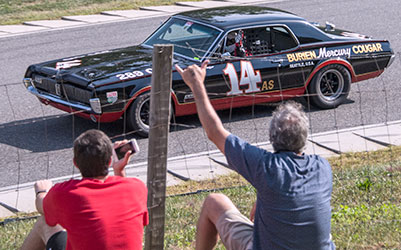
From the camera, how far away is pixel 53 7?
1848cm

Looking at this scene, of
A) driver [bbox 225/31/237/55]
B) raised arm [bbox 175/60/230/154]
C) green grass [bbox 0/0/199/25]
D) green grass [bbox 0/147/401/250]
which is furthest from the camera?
green grass [bbox 0/0/199/25]

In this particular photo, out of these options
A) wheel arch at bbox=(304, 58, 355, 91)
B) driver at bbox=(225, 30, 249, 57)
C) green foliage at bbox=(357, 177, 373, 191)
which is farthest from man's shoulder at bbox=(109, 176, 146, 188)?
wheel arch at bbox=(304, 58, 355, 91)

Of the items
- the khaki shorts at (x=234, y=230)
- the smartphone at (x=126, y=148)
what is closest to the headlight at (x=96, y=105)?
the smartphone at (x=126, y=148)

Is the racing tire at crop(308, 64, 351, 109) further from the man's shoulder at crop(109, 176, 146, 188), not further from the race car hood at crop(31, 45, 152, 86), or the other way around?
the man's shoulder at crop(109, 176, 146, 188)

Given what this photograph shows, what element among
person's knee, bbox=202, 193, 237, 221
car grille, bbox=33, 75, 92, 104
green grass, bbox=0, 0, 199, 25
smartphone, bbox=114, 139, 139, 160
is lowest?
green grass, bbox=0, 0, 199, 25

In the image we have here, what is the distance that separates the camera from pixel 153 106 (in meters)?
4.34

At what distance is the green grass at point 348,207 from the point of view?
5.23 metres

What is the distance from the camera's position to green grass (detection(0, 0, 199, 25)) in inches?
694

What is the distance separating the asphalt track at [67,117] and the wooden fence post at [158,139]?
3.24m

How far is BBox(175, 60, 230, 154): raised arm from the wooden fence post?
27 centimetres

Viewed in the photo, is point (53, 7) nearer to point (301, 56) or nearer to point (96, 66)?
point (96, 66)

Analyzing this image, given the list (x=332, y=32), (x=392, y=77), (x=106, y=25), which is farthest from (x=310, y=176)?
(x=106, y=25)

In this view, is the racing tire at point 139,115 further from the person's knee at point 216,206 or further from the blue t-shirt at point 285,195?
the blue t-shirt at point 285,195

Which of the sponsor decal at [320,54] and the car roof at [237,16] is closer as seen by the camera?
the car roof at [237,16]
